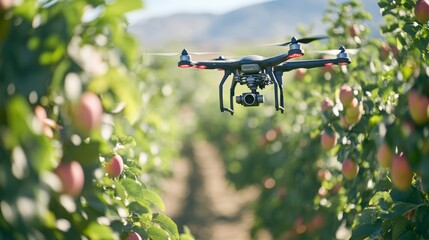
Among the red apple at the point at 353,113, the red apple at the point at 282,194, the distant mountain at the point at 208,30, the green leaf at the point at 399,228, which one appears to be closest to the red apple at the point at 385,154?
the green leaf at the point at 399,228

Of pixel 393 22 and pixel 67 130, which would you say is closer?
pixel 67 130

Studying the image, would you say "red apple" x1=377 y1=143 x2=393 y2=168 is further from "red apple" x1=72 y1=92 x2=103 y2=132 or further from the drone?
"red apple" x1=72 y1=92 x2=103 y2=132

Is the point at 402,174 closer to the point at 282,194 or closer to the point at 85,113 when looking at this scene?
the point at 85,113

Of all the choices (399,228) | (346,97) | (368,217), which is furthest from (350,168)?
(399,228)

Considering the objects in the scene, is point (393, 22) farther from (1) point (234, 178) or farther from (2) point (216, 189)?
(2) point (216, 189)

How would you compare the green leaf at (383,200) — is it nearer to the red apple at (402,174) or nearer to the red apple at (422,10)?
the red apple at (402,174)

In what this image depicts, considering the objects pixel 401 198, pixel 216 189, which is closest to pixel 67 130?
pixel 401 198
